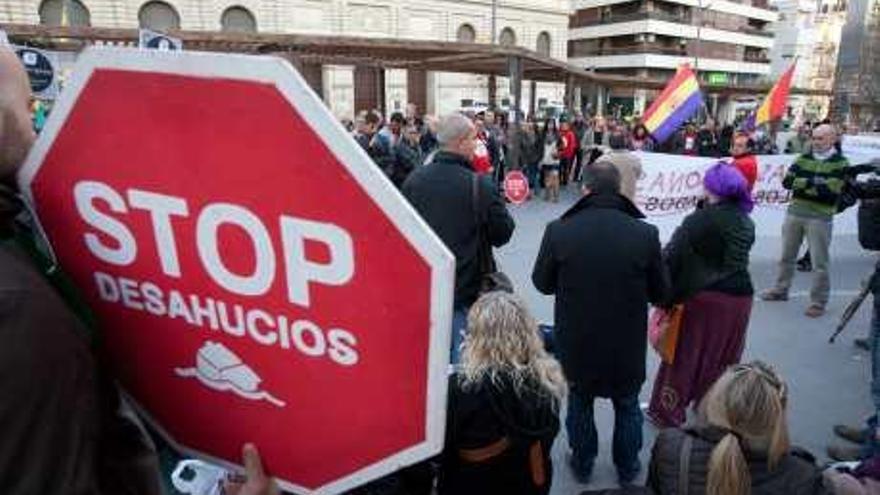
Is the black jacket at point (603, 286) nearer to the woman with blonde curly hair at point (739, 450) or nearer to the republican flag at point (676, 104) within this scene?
the woman with blonde curly hair at point (739, 450)

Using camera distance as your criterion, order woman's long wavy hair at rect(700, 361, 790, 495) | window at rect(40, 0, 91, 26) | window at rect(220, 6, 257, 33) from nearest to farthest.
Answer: woman's long wavy hair at rect(700, 361, 790, 495) → window at rect(40, 0, 91, 26) → window at rect(220, 6, 257, 33)

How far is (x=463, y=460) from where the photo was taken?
2.49 m

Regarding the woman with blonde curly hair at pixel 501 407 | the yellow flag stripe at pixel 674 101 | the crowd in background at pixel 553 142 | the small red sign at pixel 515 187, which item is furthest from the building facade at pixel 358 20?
the woman with blonde curly hair at pixel 501 407

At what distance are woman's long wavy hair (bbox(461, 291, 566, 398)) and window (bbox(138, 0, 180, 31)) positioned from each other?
40.5m

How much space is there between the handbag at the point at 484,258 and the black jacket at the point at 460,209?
0.04ft

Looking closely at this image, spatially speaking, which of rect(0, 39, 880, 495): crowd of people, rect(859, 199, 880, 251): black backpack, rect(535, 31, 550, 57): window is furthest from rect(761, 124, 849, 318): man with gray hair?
rect(535, 31, 550, 57): window

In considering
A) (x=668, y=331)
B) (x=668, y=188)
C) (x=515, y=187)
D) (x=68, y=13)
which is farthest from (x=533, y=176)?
(x=68, y=13)

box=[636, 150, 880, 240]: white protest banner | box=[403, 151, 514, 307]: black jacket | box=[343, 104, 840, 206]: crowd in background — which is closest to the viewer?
box=[403, 151, 514, 307]: black jacket

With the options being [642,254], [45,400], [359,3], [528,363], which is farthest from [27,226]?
[359,3]

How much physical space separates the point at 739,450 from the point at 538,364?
29.5 inches

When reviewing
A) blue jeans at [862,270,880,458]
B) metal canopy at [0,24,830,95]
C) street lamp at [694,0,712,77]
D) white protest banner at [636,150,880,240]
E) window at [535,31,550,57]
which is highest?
street lamp at [694,0,712,77]

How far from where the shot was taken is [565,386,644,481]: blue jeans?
3.48 m

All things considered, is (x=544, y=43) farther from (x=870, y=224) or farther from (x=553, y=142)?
(x=870, y=224)

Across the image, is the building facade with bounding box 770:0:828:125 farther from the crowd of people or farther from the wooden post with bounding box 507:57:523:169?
the crowd of people
